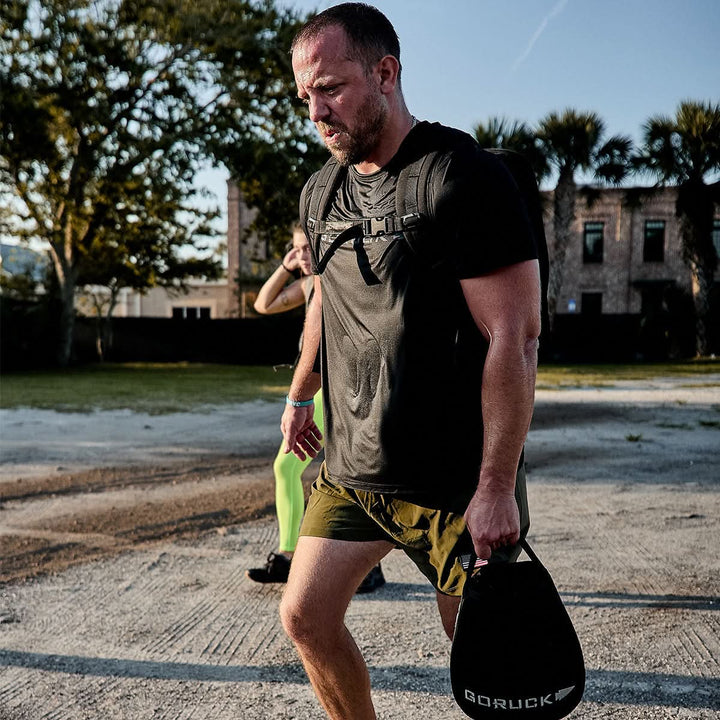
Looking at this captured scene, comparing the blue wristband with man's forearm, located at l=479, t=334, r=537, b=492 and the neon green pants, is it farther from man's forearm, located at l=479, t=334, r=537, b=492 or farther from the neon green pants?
the neon green pants

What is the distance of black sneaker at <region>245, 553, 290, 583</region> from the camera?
416cm

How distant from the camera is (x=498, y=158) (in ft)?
6.23

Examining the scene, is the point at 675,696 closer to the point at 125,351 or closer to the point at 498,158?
the point at 498,158

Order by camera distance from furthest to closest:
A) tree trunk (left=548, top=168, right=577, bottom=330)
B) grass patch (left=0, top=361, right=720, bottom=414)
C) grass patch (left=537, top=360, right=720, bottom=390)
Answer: tree trunk (left=548, top=168, right=577, bottom=330), grass patch (left=537, top=360, right=720, bottom=390), grass patch (left=0, top=361, right=720, bottom=414)

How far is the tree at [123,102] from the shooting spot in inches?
898

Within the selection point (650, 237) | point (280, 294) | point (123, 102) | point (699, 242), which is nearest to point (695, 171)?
point (699, 242)

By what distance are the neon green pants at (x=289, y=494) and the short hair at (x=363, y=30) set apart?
2.31 metres

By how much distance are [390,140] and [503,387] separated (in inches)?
29.3

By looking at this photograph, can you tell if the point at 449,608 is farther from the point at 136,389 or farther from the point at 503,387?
the point at 136,389

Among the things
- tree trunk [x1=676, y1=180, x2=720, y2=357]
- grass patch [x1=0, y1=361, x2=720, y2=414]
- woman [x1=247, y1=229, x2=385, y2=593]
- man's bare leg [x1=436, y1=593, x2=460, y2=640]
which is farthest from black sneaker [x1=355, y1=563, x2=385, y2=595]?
tree trunk [x1=676, y1=180, x2=720, y2=357]

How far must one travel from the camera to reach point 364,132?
2.03 metres

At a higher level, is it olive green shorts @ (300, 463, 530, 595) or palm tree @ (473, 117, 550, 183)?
palm tree @ (473, 117, 550, 183)

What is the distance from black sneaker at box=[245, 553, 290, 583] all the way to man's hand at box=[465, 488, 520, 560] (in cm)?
249

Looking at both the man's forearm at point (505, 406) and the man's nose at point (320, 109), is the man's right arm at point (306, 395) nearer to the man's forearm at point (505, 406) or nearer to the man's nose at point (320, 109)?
the man's nose at point (320, 109)
